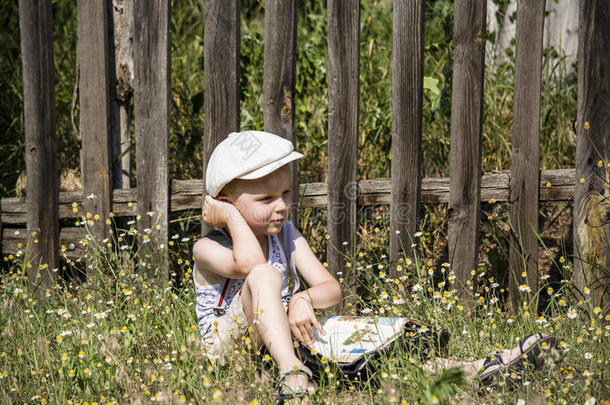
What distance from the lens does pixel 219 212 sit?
9.08 ft

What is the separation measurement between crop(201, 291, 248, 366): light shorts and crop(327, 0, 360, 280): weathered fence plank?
688 millimetres

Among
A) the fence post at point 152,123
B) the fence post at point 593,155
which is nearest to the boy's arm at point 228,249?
the fence post at point 152,123

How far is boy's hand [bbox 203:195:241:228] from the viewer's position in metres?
2.75

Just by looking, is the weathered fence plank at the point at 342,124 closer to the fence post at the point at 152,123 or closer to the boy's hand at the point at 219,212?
the boy's hand at the point at 219,212

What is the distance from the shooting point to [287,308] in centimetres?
289

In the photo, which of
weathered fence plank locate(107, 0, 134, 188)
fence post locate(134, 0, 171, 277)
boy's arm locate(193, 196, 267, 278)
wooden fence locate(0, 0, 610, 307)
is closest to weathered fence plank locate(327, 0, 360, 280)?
wooden fence locate(0, 0, 610, 307)

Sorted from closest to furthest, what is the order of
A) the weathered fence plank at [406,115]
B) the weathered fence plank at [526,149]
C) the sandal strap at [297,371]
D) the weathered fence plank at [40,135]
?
the sandal strap at [297,371] → the weathered fence plank at [526,149] → the weathered fence plank at [406,115] → the weathered fence plank at [40,135]

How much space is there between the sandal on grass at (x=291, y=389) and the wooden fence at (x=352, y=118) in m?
0.99

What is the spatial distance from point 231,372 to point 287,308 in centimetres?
42

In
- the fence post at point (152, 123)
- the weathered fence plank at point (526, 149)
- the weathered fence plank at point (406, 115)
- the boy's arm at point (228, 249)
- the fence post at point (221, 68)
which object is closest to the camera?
the boy's arm at point (228, 249)

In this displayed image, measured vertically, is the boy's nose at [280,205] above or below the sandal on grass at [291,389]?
above

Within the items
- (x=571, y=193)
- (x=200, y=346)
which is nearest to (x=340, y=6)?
(x=571, y=193)

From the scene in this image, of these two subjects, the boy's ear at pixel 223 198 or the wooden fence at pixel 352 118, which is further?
the wooden fence at pixel 352 118

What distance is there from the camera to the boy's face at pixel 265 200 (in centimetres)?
274
